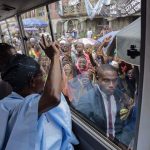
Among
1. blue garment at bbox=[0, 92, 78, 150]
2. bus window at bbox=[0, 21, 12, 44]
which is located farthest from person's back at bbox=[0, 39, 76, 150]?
bus window at bbox=[0, 21, 12, 44]

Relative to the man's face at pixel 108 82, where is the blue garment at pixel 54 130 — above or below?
below

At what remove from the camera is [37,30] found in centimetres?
A: 373

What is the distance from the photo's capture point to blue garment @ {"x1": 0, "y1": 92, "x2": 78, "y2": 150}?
1.45 m

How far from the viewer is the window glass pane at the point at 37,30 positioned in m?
3.10

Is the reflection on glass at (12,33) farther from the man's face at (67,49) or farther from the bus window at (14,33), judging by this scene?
the man's face at (67,49)

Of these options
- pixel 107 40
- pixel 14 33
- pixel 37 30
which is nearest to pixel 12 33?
pixel 14 33

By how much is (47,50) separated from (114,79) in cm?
68

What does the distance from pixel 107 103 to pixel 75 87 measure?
30.0 inches

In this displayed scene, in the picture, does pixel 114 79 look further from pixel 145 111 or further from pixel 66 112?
pixel 145 111

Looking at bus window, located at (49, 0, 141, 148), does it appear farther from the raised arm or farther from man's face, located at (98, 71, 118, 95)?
the raised arm

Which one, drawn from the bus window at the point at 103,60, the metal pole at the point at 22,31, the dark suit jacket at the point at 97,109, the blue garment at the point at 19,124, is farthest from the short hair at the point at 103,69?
the metal pole at the point at 22,31

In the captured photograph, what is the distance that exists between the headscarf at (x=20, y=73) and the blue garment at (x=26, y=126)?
61mm

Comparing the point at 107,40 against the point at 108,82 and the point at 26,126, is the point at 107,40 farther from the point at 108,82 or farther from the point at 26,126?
the point at 26,126

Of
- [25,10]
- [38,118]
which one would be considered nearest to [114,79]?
[38,118]
